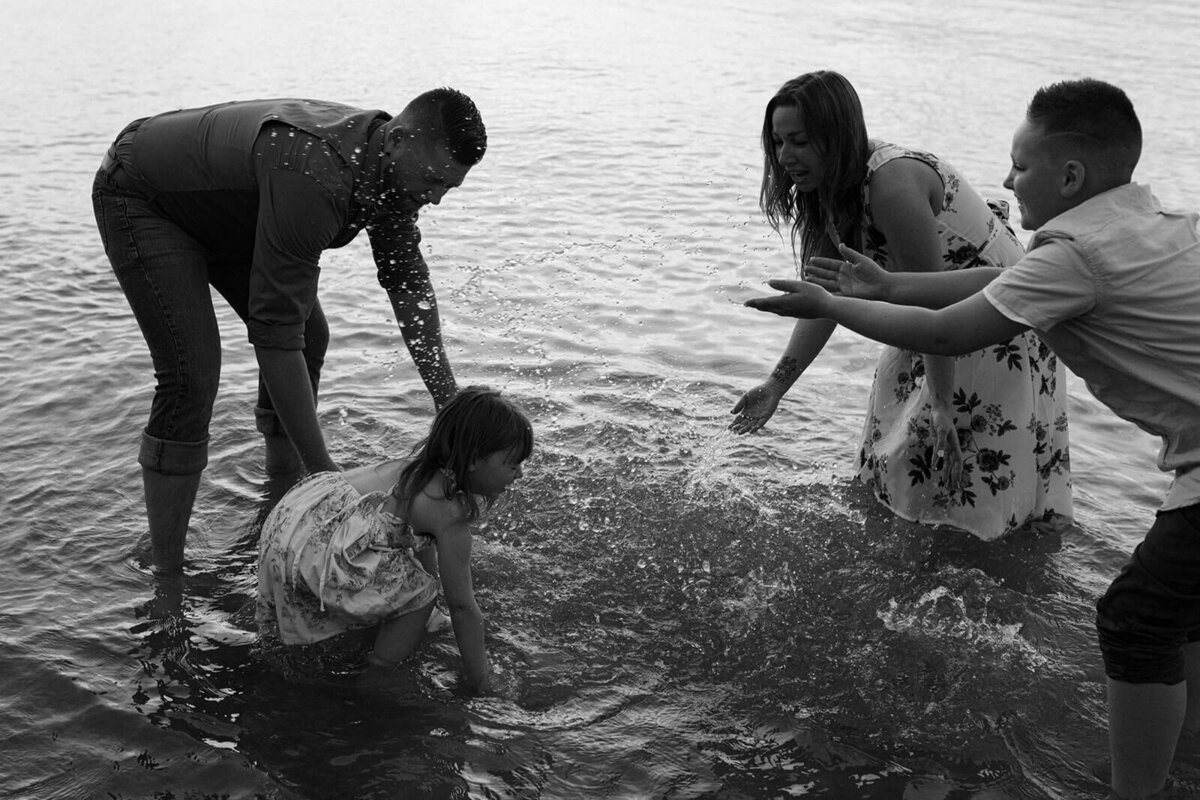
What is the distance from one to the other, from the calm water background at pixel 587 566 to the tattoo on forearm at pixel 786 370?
65 cm

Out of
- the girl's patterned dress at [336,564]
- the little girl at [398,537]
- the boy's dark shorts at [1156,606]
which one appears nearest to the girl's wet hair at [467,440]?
the little girl at [398,537]

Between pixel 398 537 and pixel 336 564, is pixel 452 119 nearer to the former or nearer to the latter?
pixel 398 537

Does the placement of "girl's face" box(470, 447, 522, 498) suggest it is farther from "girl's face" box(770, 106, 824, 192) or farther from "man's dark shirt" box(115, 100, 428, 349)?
"girl's face" box(770, 106, 824, 192)

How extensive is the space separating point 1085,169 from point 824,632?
6.07 feet

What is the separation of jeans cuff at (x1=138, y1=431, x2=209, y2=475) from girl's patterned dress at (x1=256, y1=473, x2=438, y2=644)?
1.58 feet

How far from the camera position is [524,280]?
26.6ft

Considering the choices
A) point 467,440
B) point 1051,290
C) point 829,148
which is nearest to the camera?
point 1051,290

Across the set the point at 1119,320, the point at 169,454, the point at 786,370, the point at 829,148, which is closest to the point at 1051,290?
the point at 1119,320

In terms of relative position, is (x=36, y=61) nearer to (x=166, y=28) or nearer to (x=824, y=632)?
(x=166, y=28)

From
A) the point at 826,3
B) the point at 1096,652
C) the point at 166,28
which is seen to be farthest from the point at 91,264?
the point at 826,3

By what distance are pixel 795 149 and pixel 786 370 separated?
38.2 inches

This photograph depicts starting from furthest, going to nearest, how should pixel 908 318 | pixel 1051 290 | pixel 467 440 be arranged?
pixel 467 440, pixel 908 318, pixel 1051 290

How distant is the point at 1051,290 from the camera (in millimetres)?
2670

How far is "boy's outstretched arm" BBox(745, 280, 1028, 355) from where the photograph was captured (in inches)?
110
